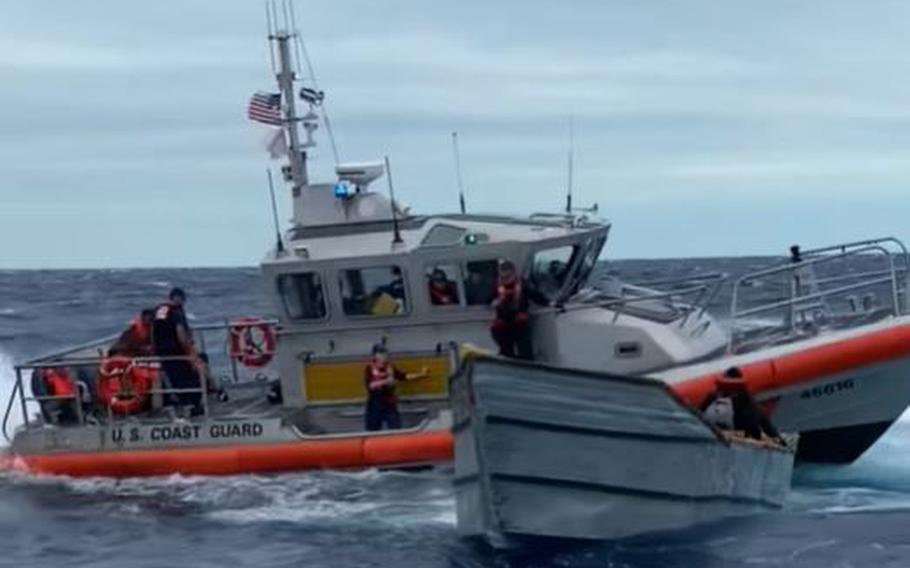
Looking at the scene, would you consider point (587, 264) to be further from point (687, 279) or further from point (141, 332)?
point (141, 332)

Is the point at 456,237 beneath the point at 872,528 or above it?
above

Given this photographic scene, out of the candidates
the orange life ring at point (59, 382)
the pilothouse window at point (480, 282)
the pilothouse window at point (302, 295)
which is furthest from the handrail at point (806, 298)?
the orange life ring at point (59, 382)

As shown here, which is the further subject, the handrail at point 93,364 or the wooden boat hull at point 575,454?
the handrail at point 93,364

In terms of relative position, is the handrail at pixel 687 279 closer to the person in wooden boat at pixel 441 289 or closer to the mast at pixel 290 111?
the person in wooden boat at pixel 441 289

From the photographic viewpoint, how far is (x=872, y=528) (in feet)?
49.8

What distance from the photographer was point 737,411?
1513cm

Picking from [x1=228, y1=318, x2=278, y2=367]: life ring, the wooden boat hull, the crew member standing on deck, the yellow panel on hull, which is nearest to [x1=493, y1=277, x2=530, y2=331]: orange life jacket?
the yellow panel on hull

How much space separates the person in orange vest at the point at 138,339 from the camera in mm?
18641

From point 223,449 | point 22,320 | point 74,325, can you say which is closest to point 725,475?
point 223,449

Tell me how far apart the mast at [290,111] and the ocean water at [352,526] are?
9.43 feet

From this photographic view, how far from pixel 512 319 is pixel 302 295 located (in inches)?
78.4

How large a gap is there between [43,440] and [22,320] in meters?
21.3

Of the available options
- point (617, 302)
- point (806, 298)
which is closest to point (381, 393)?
point (617, 302)

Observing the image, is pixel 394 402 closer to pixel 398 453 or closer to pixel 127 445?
pixel 398 453
